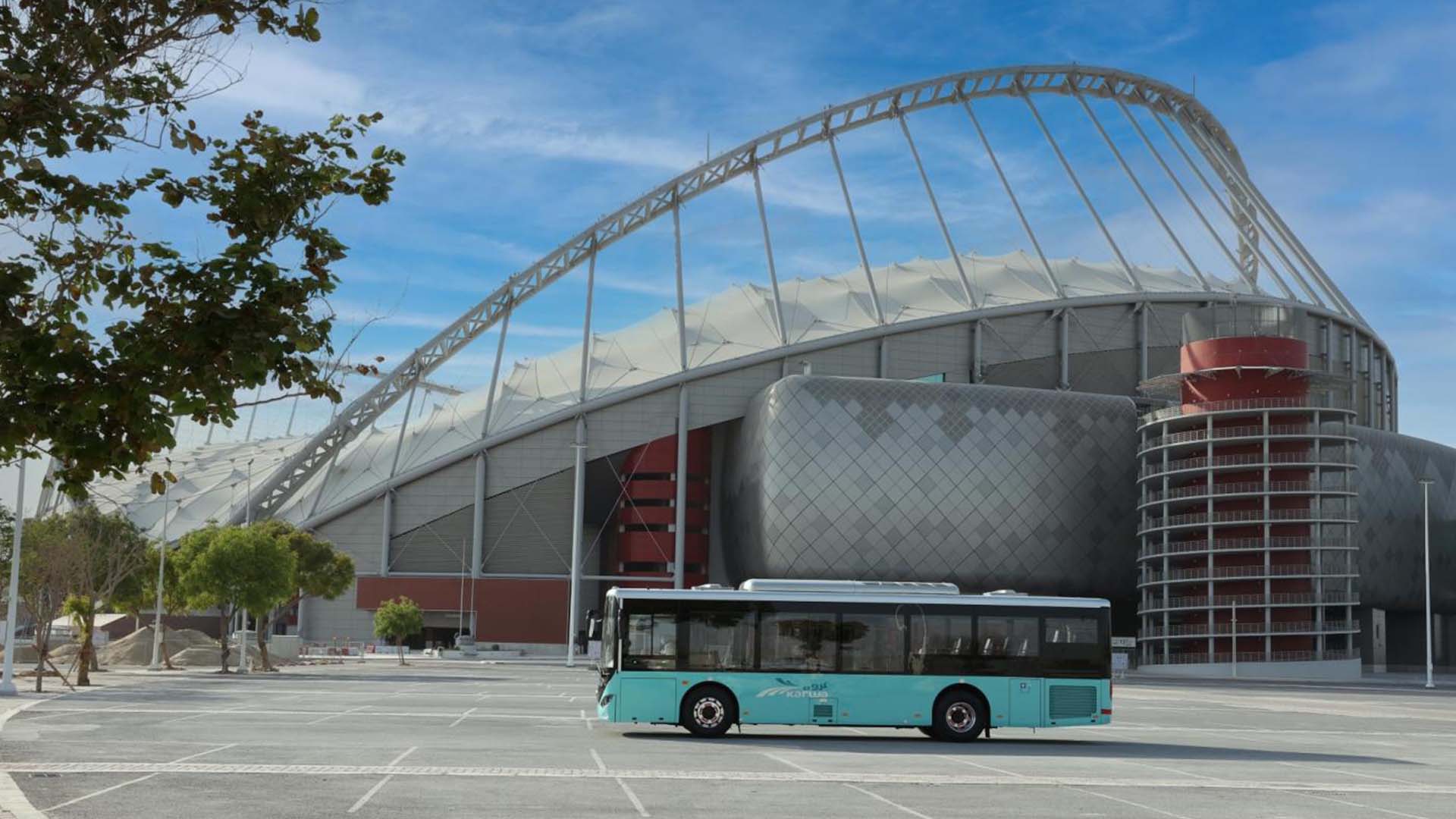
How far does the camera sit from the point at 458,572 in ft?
384

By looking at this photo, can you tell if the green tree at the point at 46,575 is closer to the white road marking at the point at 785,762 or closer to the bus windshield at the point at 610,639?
the bus windshield at the point at 610,639

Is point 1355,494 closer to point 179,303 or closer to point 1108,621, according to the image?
point 1108,621

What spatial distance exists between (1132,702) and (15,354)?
1834 inches

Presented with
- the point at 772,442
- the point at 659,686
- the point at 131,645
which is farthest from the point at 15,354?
the point at 772,442

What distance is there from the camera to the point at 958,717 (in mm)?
30703

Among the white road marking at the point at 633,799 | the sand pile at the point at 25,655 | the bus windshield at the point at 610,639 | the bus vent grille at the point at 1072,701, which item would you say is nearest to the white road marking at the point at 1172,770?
the bus vent grille at the point at 1072,701

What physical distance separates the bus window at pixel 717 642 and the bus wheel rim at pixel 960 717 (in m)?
4.22

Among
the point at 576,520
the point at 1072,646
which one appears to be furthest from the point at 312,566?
the point at 1072,646

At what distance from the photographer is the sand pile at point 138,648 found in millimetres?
80375

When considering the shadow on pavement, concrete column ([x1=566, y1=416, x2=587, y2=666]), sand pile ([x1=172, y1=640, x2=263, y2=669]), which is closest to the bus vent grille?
the shadow on pavement

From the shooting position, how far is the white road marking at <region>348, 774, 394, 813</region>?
1727 centimetres

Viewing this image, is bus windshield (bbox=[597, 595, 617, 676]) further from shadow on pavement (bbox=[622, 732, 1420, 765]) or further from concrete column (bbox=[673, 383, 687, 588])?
concrete column (bbox=[673, 383, 687, 588])

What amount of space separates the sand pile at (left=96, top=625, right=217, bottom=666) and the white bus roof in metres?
57.4

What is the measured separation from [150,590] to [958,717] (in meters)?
62.9
